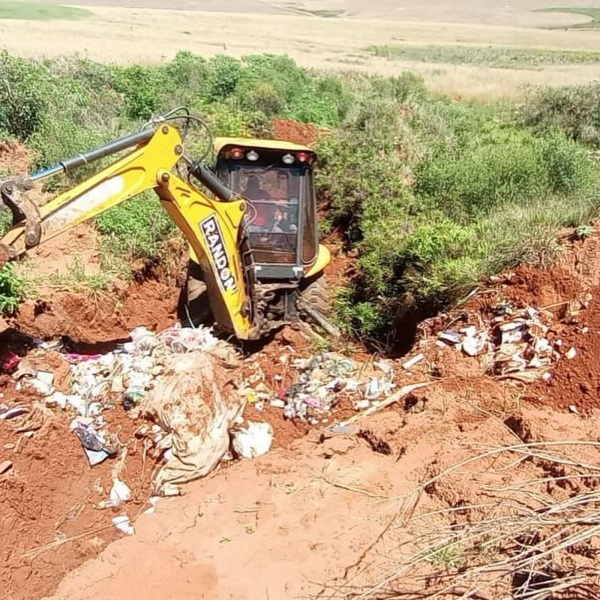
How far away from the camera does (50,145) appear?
1280 centimetres

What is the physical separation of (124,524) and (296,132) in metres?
12.0

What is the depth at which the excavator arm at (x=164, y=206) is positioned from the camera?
575cm

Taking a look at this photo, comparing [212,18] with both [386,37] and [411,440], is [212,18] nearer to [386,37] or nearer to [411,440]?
[386,37]

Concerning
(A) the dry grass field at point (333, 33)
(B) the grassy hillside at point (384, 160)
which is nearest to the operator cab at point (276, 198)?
(B) the grassy hillside at point (384, 160)

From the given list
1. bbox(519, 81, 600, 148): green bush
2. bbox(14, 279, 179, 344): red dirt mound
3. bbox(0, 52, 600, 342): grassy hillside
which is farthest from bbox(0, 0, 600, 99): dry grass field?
bbox(14, 279, 179, 344): red dirt mound

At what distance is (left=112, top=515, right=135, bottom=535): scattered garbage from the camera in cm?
595

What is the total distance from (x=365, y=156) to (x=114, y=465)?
812cm

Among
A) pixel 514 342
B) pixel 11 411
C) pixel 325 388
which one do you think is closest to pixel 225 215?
pixel 325 388

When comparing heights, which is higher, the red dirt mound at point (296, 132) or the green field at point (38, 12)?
the red dirt mound at point (296, 132)

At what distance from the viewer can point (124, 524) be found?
6.05 m

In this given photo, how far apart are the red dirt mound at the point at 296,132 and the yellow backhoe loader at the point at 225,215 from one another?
25.1 ft

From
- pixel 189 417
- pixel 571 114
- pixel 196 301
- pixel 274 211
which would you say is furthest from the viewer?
pixel 571 114

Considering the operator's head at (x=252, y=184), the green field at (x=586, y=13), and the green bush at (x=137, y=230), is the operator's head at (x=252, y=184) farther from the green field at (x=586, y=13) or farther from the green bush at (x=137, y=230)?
the green field at (x=586, y=13)

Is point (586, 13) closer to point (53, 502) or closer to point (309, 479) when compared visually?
point (309, 479)
